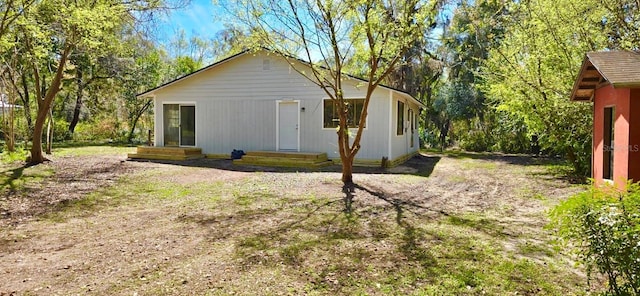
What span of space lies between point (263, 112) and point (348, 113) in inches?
122

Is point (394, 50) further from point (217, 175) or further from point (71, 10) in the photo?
point (71, 10)

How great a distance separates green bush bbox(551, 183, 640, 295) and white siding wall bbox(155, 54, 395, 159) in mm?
10022

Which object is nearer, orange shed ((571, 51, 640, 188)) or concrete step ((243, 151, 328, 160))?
orange shed ((571, 51, 640, 188))

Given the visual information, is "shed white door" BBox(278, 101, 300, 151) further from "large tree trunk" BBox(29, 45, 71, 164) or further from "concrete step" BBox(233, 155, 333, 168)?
"large tree trunk" BBox(29, 45, 71, 164)

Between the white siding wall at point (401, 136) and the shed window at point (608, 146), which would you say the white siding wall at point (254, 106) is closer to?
the white siding wall at point (401, 136)

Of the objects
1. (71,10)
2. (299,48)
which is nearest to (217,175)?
(299,48)

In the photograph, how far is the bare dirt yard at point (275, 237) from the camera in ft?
12.1

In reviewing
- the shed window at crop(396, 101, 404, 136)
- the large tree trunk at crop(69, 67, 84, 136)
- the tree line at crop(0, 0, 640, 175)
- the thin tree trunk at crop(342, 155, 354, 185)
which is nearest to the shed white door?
the tree line at crop(0, 0, 640, 175)

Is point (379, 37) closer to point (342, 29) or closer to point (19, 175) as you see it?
point (342, 29)

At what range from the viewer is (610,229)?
2613mm

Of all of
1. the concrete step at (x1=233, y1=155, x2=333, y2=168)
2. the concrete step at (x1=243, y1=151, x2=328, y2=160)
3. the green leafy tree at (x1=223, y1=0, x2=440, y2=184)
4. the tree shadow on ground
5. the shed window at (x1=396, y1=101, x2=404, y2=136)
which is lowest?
the tree shadow on ground

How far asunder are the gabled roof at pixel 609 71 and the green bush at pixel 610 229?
4.50m

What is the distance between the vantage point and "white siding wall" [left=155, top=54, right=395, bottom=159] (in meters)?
13.1

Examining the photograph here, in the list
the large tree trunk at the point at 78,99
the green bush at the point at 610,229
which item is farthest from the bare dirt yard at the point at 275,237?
the large tree trunk at the point at 78,99
